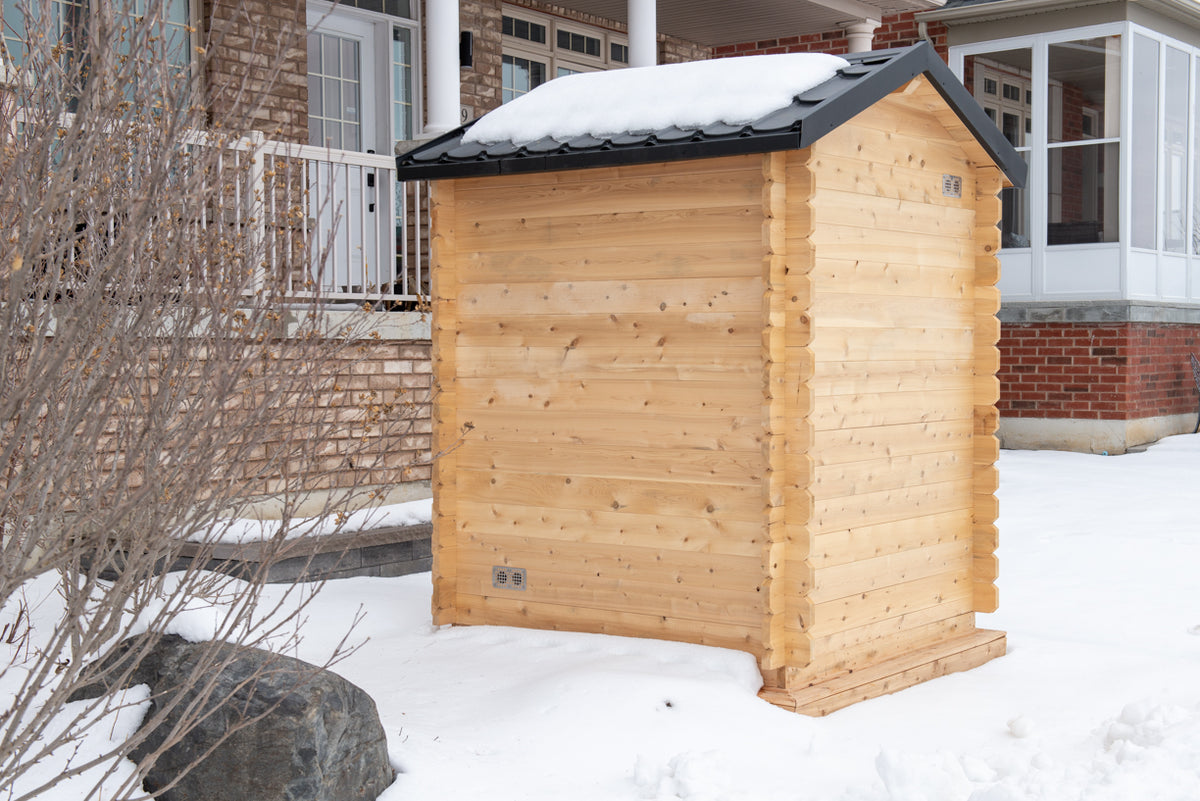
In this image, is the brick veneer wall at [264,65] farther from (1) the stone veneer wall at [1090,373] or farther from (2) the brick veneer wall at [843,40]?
(1) the stone veneer wall at [1090,373]

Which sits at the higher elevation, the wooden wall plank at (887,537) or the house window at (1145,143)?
the house window at (1145,143)

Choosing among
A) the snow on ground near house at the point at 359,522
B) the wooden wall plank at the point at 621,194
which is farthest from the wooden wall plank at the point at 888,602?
the snow on ground near house at the point at 359,522

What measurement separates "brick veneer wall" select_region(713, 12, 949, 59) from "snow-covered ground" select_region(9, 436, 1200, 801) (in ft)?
31.1

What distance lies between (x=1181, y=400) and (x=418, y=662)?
11729mm

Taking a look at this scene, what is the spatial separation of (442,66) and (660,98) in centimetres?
449

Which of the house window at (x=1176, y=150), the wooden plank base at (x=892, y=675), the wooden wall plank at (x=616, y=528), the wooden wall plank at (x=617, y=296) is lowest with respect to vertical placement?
the wooden plank base at (x=892, y=675)

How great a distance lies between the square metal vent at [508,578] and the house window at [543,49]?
7665 millimetres

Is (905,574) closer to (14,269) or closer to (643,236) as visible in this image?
(643,236)

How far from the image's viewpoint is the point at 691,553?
548cm

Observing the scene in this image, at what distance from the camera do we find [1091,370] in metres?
13.8

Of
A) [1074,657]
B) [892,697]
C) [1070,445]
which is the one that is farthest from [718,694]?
[1070,445]

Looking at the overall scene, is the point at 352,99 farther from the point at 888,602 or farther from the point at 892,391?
the point at 888,602

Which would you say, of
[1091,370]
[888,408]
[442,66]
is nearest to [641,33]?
[442,66]

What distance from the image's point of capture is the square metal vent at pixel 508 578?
594 centimetres
